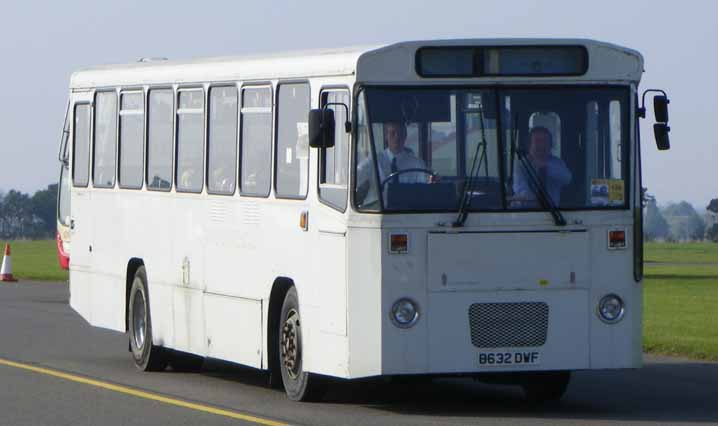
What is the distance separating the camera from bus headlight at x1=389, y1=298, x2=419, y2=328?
521 inches

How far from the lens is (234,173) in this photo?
1568cm

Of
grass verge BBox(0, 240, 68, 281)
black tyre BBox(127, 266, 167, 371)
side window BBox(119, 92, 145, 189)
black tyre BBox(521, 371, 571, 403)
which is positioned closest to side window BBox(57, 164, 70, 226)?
grass verge BBox(0, 240, 68, 281)

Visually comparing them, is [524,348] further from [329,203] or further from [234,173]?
[234,173]

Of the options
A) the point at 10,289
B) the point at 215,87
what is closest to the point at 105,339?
the point at 215,87

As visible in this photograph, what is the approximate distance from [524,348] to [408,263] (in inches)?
41.7

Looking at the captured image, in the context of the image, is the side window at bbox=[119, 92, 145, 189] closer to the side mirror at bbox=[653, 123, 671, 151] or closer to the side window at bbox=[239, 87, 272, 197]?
the side window at bbox=[239, 87, 272, 197]

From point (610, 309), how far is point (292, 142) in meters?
2.88

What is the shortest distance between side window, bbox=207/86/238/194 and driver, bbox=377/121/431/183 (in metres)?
2.57

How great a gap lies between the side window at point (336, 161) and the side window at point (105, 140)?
Result: 5.33 m

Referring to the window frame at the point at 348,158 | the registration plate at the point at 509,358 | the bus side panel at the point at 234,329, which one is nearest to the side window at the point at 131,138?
the bus side panel at the point at 234,329

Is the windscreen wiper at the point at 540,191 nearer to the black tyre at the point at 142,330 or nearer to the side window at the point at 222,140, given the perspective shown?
the side window at the point at 222,140

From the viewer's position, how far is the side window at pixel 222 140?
15734mm

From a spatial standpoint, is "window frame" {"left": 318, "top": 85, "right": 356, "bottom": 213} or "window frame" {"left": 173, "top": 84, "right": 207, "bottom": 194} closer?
"window frame" {"left": 318, "top": 85, "right": 356, "bottom": 213}

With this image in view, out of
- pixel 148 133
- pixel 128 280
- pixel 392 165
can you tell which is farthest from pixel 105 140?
pixel 392 165
